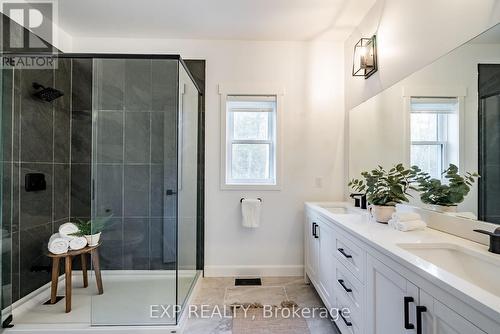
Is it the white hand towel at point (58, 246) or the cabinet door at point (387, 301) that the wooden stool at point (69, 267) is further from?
the cabinet door at point (387, 301)

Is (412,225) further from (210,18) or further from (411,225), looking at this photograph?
(210,18)

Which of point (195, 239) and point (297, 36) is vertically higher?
point (297, 36)

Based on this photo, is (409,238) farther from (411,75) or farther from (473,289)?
(411,75)

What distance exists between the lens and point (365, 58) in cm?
237

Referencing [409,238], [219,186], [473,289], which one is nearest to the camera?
[473,289]

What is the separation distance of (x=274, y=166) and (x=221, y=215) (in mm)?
818

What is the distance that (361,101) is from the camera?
2.55m

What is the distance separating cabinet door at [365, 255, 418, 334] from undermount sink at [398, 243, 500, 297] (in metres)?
0.17

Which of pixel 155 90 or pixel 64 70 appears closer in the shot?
pixel 155 90

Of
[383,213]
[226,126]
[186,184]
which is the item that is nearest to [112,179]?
[186,184]

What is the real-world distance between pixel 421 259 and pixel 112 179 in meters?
2.51

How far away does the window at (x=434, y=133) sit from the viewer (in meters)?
1.38

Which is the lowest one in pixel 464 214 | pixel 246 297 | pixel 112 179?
pixel 246 297

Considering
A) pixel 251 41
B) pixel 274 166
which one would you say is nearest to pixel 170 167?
pixel 274 166
